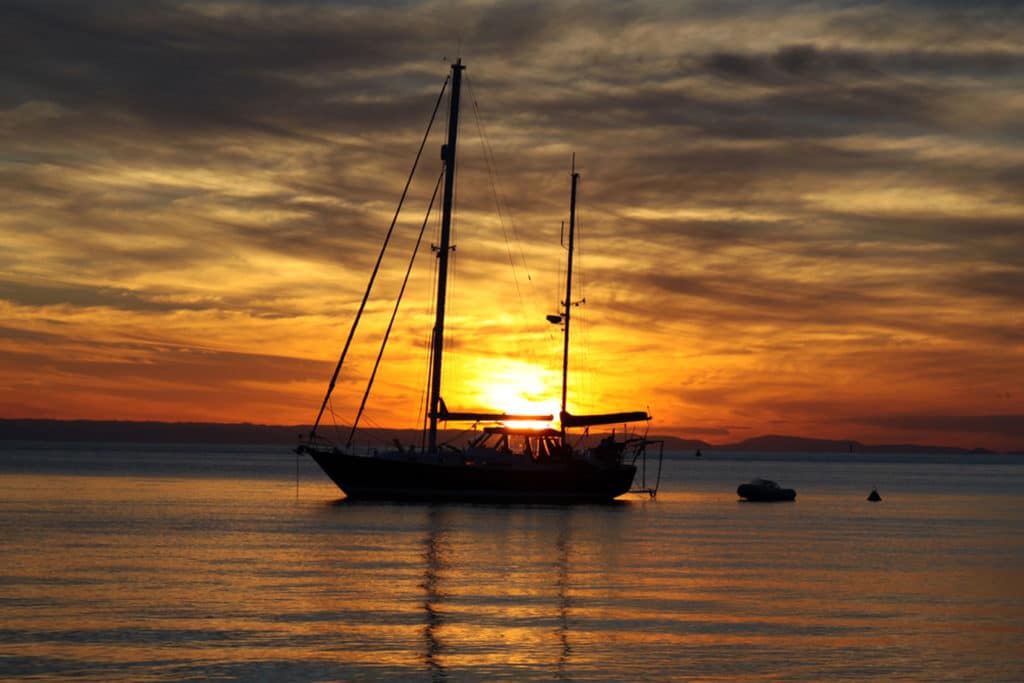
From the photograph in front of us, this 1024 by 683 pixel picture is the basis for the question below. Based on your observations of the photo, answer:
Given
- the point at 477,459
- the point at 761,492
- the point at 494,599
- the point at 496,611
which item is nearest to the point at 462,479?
the point at 477,459

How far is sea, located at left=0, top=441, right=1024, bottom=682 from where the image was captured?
1171 inches

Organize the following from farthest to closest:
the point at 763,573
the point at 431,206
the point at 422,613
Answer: the point at 431,206 < the point at 763,573 < the point at 422,613

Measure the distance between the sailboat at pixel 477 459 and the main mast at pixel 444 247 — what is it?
7 cm

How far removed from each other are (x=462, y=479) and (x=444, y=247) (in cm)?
1595

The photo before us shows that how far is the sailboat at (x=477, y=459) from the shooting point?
287ft

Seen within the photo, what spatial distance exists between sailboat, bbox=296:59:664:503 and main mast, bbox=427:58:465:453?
0.07 m

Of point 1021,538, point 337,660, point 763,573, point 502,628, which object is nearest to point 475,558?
point 763,573

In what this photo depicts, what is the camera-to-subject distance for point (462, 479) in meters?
87.4

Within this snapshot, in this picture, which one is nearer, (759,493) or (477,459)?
(477,459)

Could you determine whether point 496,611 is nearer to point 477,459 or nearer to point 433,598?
point 433,598

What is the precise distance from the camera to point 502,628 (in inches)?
1375

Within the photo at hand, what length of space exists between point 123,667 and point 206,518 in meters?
53.9

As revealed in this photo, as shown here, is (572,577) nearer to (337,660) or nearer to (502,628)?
(502,628)

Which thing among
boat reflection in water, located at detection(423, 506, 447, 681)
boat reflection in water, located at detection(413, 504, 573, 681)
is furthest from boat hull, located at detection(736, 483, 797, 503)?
boat reflection in water, located at detection(413, 504, 573, 681)
